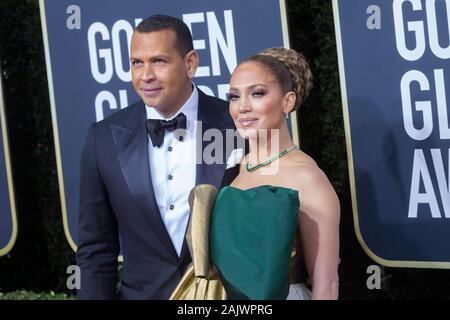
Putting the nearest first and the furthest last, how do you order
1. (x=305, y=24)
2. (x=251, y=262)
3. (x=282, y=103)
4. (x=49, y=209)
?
(x=251, y=262) → (x=282, y=103) → (x=305, y=24) → (x=49, y=209)

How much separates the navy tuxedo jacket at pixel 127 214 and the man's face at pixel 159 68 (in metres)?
0.13

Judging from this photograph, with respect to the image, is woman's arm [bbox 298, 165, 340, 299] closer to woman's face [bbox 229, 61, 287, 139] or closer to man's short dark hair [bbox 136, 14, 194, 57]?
woman's face [bbox 229, 61, 287, 139]

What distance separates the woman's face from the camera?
2.68 m

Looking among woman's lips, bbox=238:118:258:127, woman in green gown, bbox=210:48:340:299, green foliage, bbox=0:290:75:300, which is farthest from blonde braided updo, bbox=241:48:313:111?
green foliage, bbox=0:290:75:300

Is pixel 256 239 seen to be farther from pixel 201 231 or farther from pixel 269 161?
pixel 269 161

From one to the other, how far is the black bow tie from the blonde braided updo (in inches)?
15.5

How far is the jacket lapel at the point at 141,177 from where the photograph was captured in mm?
3016

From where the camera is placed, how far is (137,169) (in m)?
3.04

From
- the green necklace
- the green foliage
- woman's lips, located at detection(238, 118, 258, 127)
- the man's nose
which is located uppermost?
the man's nose

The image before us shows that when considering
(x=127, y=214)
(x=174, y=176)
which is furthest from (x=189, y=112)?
(x=127, y=214)
